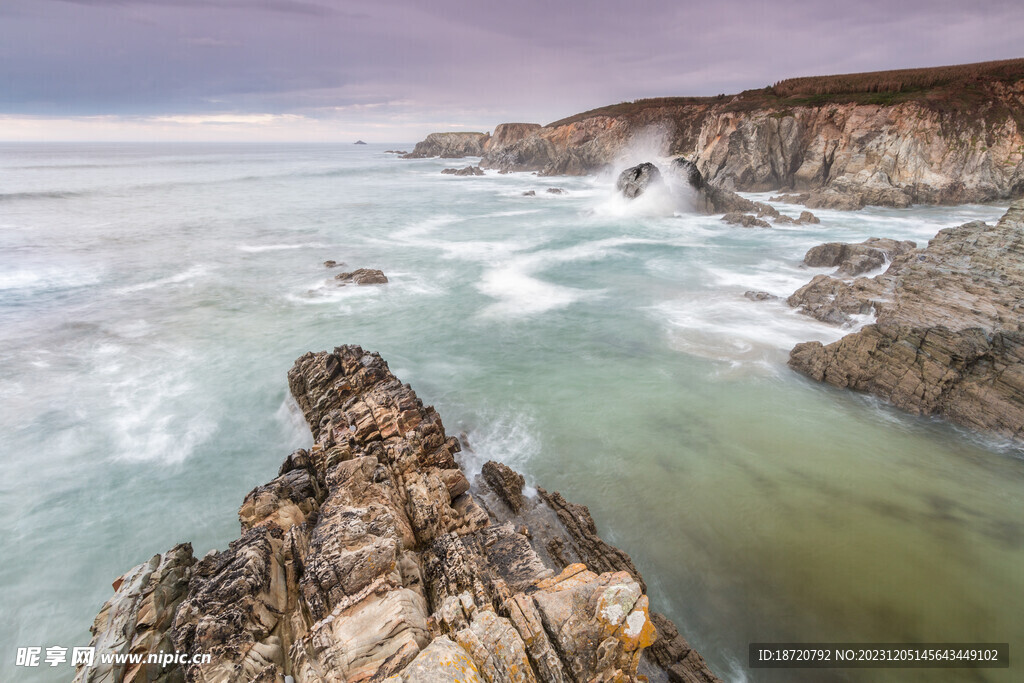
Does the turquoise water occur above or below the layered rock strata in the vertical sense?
below

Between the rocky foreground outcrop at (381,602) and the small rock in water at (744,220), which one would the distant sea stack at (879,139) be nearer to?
the small rock in water at (744,220)

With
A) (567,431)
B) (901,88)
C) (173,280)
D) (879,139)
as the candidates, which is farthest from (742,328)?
(901,88)

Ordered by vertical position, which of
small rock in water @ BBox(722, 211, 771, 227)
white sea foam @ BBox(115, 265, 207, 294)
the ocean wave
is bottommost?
white sea foam @ BBox(115, 265, 207, 294)

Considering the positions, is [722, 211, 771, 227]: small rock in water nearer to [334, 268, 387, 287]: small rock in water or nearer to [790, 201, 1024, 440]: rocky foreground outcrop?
[790, 201, 1024, 440]: rocky foreground outcrop

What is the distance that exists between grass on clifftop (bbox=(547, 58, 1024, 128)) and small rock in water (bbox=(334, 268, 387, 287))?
5453 cm

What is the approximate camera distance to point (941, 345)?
526 inches

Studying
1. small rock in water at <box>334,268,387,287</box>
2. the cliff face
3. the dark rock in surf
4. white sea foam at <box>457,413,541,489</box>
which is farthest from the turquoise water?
the cliff face

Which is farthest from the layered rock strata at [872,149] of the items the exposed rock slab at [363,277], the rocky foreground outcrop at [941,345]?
the exposed rock slab at [363,277]

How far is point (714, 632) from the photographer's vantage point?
26.0ft

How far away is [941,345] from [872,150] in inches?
1824

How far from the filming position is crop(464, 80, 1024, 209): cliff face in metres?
44.0

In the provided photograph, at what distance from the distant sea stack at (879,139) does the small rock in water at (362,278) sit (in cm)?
4212

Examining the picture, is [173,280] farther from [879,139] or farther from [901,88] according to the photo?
[901,88]

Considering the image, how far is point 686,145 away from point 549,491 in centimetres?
7673
